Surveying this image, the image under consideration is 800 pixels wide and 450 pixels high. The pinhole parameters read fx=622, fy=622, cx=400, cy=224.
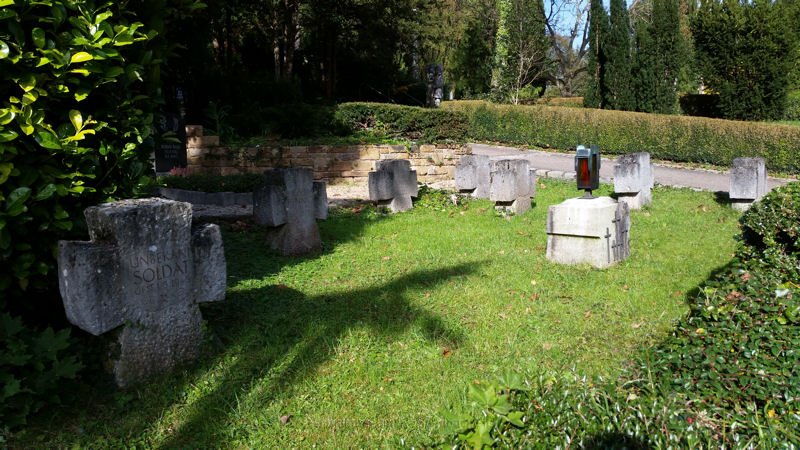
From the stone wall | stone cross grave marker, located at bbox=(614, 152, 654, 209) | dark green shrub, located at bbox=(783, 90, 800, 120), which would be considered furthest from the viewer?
dark green shrub, located at bbox=(783, 90, 800, 120)

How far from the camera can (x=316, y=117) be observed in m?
15.6

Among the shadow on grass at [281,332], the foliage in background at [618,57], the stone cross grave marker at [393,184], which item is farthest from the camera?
the foliage in background at [618,57]

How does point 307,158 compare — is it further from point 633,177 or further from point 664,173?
point 664,173

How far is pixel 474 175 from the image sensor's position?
10.7m

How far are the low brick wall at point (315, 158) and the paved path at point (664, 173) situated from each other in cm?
294

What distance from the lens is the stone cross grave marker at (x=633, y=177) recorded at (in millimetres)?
10031

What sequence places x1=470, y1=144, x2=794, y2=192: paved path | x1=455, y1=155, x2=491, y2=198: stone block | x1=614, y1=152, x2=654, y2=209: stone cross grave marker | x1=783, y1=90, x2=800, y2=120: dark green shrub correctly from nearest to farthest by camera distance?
1. x1=614, y1=152, x2=654, y2=209: stone cross grave marker
2. x1=455, y1=155, x2=491, y2=198: stone block
3. x1=470, y1=144, x2=794, y2=192: paved path
4. x1=783, y1=90, x2=800, y2=120: dark green shrub

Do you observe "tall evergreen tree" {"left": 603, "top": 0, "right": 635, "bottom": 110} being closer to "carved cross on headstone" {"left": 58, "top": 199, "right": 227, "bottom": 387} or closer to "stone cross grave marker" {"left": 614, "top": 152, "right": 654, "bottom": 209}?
"stone cross grave marker" {"left": 614, "top": 152, "right": 654, "bottom": 209}

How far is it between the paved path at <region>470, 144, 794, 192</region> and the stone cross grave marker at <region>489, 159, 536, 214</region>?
4.81 metres

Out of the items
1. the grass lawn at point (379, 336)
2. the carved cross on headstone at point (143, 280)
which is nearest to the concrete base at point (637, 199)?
the grass lawn at point (379, 336)

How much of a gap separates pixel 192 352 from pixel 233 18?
66.4 ft

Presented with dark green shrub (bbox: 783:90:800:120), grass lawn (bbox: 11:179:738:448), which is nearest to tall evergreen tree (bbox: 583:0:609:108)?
dark green shrub (bbox: 783:90:800:120)

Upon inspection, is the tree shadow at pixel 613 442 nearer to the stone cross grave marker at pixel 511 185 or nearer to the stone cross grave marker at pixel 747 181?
the stone cross grave marker at pixel 511 185

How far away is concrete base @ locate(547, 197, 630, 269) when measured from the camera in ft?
20.0
